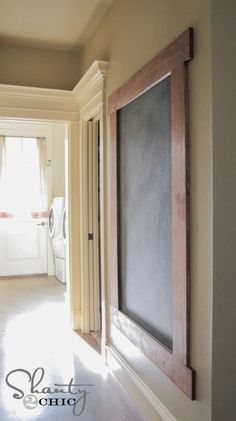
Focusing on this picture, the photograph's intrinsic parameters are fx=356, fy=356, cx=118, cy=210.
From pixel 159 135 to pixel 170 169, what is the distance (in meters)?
0.24

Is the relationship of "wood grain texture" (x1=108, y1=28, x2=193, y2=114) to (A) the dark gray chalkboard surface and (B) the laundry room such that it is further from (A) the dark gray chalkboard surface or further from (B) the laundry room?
(B) the laundry room

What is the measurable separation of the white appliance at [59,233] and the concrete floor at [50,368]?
116cm

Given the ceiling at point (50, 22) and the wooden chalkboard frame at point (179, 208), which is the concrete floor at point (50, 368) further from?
the ceiling at point (50, 22)

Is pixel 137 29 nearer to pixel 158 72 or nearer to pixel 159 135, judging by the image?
pixel 158 72

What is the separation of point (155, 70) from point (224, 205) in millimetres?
887

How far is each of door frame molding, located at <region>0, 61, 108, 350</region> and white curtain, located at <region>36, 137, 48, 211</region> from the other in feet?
8.20

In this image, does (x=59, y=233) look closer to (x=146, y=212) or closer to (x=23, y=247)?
(x=23, y=247)

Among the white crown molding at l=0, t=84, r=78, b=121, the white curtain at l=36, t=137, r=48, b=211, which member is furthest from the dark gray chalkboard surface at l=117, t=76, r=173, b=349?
the white curtain at l=36, t=137, r=48, b=211

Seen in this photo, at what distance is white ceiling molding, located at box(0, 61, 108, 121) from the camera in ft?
10.4

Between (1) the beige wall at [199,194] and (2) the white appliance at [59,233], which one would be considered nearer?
(1) the beige wall at [199,194]

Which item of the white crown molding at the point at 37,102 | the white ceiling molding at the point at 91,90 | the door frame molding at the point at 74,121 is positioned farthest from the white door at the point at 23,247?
the white ceiling molding at the point at 91,90

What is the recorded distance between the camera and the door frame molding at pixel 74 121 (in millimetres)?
3285

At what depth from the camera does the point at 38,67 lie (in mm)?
3500

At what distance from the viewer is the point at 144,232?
2209 millimetres
